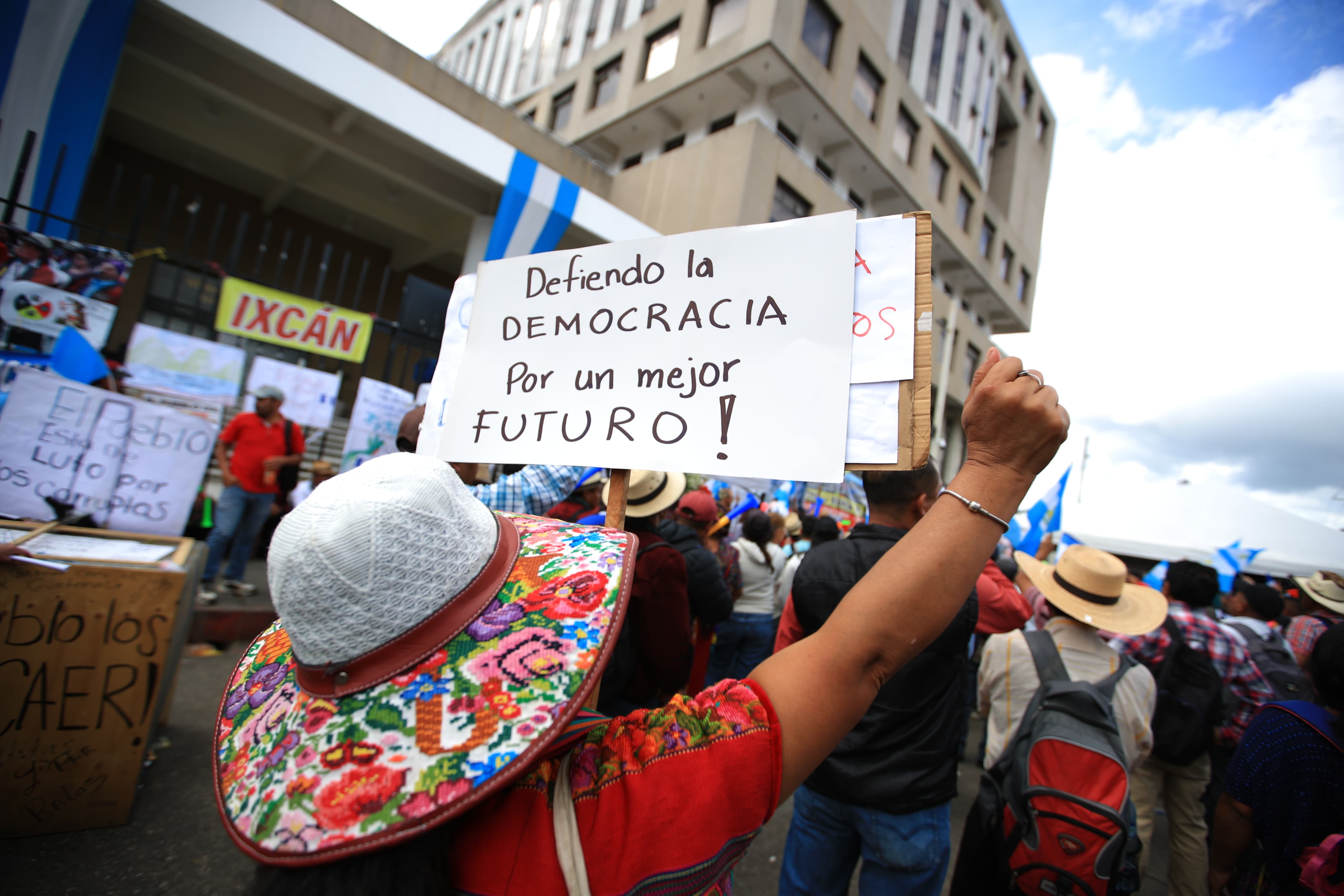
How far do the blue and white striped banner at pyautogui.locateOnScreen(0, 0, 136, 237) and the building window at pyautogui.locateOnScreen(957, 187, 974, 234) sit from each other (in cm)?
2255

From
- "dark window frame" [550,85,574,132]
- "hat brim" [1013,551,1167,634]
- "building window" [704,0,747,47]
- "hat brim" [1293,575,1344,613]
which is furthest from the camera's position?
"dark window frame" [550,85,574,132]

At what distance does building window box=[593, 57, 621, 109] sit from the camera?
18.1 metres

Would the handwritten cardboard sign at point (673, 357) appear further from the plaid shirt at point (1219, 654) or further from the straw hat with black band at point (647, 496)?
the plaid shirt at point (1219, 654)

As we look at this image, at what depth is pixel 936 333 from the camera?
66.8 ft

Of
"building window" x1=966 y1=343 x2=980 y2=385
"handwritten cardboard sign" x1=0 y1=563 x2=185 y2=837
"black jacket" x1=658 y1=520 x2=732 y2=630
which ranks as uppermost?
"building window" x1=966 y1=343 x2=980 y2=385

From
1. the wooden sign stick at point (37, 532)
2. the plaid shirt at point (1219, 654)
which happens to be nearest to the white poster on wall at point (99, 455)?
the wooden sign stick at point (37, 532)

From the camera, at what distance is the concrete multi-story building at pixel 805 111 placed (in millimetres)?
14688

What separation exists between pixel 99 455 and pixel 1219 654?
579 centimetres

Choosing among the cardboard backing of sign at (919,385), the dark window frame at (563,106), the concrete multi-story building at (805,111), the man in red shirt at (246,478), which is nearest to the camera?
the cardboard backing of sign at (919,385)

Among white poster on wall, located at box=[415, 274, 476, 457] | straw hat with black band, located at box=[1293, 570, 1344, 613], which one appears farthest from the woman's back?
straw hat with black band, located at box=[1293, 570, 1344, 613]

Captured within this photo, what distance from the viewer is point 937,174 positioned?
21.0 metres

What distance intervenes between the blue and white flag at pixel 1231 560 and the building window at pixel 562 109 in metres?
19.6

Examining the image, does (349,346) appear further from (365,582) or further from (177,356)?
(365,582)

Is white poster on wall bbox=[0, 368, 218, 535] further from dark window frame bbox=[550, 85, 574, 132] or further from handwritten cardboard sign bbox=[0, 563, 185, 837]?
dark window frame bbox=[550, 85, 574, 132]
